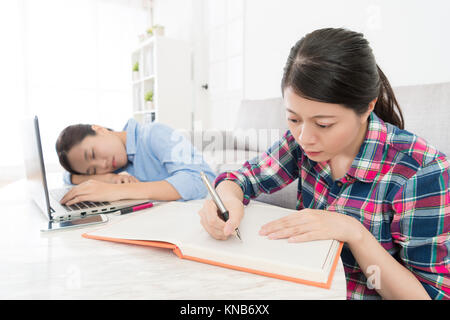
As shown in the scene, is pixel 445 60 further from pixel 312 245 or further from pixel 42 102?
pixel 42 102

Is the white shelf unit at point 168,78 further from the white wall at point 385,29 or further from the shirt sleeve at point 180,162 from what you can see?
the shirt sleeve at point 180,162

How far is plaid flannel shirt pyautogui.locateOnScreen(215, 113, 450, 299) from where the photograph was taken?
530 millimetres

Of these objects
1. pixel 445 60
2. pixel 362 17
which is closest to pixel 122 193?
pixel 445 60

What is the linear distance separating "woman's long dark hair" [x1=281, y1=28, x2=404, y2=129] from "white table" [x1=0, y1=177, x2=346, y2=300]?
0.31 m

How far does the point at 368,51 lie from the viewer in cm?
58

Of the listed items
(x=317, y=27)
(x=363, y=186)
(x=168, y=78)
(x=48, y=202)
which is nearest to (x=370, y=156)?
(x=363, y=186)

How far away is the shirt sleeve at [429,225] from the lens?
53cm

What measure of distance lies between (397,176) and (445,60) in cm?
139

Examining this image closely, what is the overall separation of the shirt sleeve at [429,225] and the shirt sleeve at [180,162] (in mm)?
511

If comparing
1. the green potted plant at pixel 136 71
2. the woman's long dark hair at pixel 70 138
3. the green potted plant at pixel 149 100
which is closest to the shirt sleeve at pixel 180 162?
the woman's long dark hair at pixel 70 138

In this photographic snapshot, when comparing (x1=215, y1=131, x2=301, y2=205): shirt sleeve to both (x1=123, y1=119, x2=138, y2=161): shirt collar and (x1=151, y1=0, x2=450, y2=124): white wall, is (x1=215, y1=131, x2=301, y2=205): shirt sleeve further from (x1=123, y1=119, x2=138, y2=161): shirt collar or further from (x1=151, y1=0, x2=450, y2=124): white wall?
(x1=151, y1=0, x2=450, y2=124): white wall

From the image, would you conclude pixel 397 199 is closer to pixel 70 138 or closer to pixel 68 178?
pixel 70 138

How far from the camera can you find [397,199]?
1.86ft

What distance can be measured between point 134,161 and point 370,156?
32.0 inches
